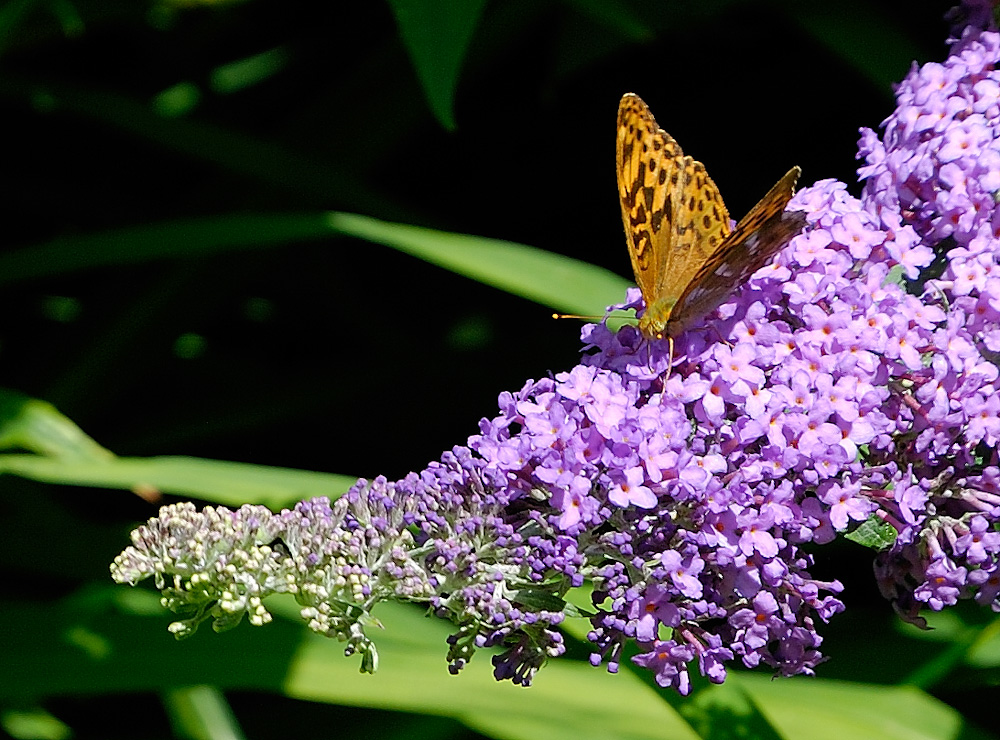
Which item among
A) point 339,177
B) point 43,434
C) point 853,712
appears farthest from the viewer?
point 339,177

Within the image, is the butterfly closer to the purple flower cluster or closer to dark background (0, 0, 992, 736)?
the purple flower cluster

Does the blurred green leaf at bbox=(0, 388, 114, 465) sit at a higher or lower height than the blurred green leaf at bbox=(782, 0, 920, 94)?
lower

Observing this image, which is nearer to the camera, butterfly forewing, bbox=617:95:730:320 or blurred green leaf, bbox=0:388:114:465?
butterfly forewing, bbox=617:95:730:320

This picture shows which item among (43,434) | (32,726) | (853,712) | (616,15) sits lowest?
(853,712)

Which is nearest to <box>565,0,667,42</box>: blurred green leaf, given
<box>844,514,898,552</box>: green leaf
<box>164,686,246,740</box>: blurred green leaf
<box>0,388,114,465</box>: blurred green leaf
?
<box>844,514,898,552</box>: green leaf

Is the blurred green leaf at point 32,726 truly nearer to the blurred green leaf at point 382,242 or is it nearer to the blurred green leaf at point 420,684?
the blurred green leaf at point 420,684

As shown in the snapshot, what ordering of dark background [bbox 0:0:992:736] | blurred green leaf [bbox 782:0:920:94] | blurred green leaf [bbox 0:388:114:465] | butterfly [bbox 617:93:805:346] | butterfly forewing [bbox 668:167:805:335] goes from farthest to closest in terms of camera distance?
dark background [bbox 0:0:992:736] < blurred green leaf [bbox 782:0:920:94] < blurred green leaf [bbox 0:388:114:465] < butterfly [bbox 617:93:805:346] < butterfly forewing [bbox 668:167:805:335]

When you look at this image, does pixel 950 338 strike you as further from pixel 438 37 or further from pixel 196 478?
pixel 196 478

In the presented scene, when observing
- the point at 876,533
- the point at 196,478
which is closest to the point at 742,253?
the point at 876,533
